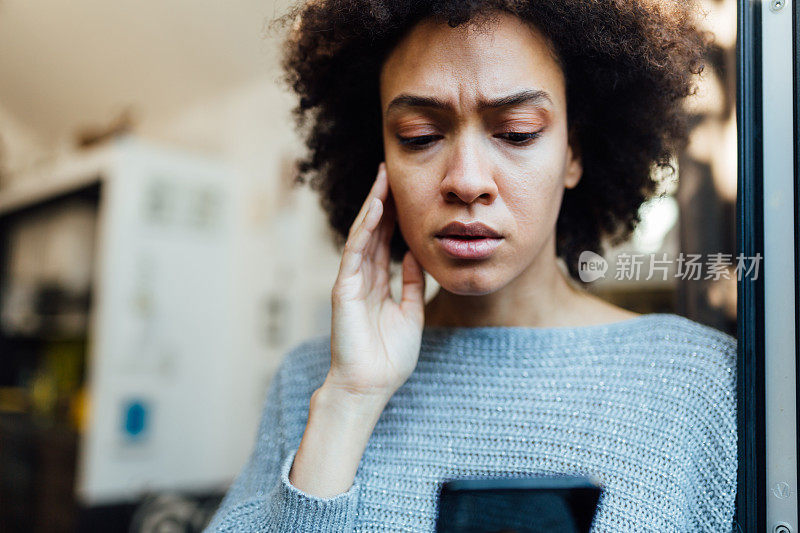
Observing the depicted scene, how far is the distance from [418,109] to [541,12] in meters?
0.22

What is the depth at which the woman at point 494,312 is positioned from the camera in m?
0.98

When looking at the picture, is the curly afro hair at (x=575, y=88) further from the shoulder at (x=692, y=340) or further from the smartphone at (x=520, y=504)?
the smartphone at (x=520, y=504)

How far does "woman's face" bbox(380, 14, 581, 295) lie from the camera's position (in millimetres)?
974

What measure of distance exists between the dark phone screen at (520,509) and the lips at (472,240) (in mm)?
327

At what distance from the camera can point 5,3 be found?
12.4 feet

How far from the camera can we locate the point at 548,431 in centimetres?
105

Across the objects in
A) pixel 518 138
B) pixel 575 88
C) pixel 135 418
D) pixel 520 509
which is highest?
pixel 575 88

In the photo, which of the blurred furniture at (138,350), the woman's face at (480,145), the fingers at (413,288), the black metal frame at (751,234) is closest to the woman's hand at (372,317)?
the fingers at (413,288)

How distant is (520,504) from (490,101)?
511 millimetres

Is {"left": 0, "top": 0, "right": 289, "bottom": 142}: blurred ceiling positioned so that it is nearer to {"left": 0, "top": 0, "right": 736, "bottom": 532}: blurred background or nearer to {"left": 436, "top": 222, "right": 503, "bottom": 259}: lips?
{"left": 0, "top": 0, "right": 736, "bottom": 532}: blurred background

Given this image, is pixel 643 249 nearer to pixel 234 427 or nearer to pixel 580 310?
pixel 580 310

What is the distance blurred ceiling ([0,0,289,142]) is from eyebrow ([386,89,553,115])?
1981mm

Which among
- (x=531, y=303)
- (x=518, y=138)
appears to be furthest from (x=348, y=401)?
(x=518, y=138)

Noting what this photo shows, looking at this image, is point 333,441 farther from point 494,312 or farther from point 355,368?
point 494,312
